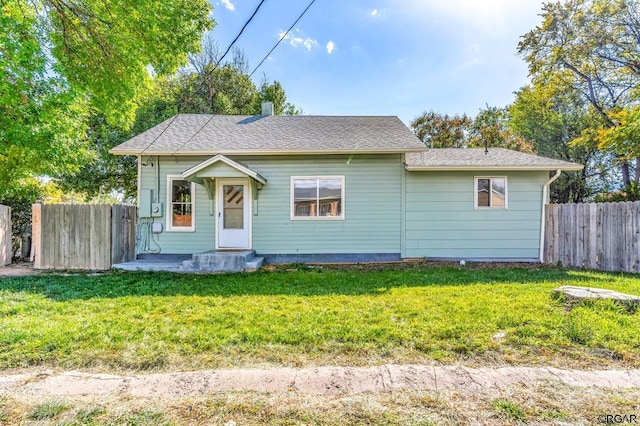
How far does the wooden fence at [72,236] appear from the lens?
7605 mm

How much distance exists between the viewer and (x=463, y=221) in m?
8.66

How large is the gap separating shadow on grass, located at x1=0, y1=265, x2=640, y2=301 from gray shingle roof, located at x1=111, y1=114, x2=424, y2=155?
134 inches

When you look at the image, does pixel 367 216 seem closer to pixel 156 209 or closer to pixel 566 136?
pixel 156 209

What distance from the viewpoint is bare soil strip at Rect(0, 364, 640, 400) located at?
2342 mm

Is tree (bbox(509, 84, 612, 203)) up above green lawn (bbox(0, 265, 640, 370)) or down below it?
above

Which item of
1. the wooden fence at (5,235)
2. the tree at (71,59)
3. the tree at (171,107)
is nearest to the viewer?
the tree at (71,59)

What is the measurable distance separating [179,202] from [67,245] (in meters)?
2.85

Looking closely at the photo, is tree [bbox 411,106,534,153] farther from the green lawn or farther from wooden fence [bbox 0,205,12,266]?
wooden fence [bbox 0,205,12,266]

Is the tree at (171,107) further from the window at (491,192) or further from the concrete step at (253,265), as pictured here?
the window at (491,192)

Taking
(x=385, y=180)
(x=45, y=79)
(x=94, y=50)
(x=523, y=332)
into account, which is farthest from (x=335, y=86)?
(x=523, y=332)

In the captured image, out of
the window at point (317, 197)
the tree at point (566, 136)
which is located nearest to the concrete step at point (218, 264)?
the window at point (317, 197)

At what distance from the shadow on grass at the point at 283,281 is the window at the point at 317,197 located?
6.07ft

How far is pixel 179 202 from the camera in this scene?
8.77 meters

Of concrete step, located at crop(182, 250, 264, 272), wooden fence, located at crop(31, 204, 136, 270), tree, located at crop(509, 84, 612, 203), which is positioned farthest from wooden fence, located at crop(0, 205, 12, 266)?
tree, located at crop(509, 84, 612, 203)
